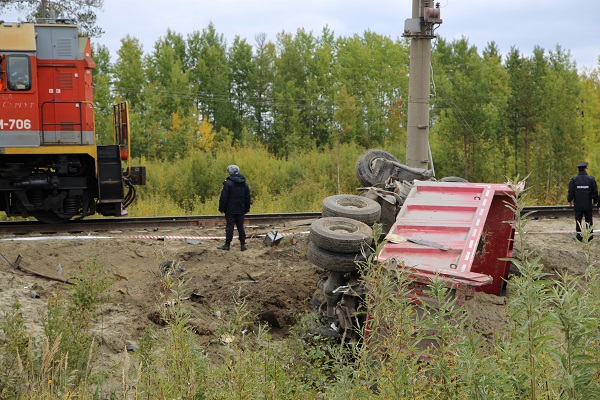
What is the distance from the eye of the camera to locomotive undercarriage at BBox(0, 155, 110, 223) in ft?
44.9

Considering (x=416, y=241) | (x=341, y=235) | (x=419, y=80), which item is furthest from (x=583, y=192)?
(x=341, y=235)

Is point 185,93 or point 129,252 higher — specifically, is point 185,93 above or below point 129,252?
above

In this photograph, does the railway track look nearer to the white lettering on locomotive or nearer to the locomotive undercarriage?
the locomotive undercarriage

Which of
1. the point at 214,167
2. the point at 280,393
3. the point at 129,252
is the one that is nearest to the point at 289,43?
the point at 214,167

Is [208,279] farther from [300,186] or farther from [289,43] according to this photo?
[289,43]

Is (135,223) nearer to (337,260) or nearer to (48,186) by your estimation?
(48,186)

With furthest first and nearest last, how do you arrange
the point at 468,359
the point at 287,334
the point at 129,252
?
the point at 129,252 < the point at 287,334 < the point at 468,359

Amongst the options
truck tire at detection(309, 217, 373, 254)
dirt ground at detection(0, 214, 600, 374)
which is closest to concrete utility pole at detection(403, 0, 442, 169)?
dirt ground at detection(0, 214, 600, 374)

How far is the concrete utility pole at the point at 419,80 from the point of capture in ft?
52.6

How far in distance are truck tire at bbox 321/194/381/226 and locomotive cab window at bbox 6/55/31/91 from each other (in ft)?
23.7

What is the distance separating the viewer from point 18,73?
550 inches

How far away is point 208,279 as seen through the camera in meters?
10.5

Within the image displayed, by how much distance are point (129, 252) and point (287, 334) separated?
11.6ft

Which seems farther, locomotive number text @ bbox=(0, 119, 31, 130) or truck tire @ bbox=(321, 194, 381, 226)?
locomotive number text @ bbox=(0, 119, 31, 130)
